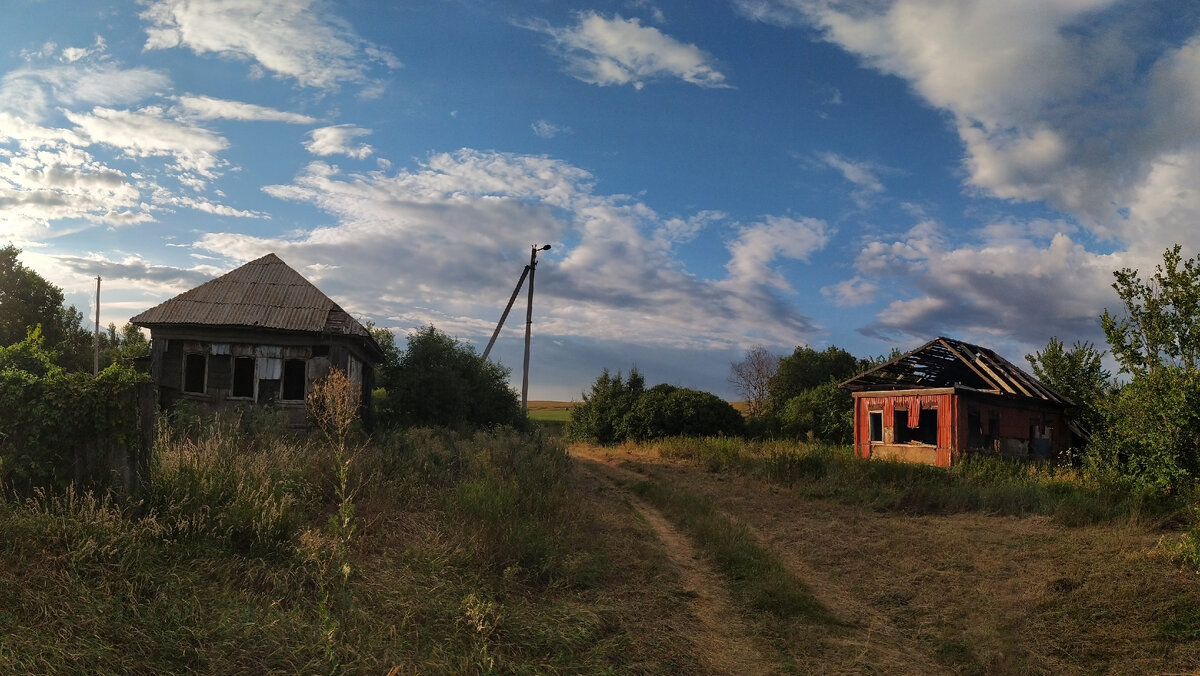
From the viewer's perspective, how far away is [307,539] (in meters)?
6.10

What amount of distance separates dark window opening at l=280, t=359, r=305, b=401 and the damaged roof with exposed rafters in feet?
61.5

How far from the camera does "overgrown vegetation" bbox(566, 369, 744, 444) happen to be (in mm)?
30062

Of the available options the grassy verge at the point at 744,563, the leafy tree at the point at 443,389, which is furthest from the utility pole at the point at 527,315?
the grassy verge at the point at 744,563

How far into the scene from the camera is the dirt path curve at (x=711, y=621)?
5902 mm

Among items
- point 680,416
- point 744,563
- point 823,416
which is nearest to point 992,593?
point 744,563

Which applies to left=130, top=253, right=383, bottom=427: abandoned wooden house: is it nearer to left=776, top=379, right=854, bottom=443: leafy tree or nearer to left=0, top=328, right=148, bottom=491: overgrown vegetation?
left=0, top=328, right=148, bottom=491: overgrown vegetation

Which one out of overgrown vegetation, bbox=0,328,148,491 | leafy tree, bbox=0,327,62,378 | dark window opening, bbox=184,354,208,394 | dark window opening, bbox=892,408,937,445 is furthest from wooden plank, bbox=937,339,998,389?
leafy tree, bbox=0,327,62,378

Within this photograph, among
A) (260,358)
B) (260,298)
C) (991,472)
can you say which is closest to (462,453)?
(260,358)

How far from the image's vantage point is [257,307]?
17.9 m

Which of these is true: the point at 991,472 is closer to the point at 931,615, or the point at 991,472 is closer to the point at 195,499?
the point at 931,615

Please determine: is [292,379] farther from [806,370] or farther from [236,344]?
[806,370]

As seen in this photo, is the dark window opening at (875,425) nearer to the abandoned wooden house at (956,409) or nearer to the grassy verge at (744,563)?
the abandoned wooden house at (956,409)

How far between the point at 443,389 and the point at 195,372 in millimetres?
7021

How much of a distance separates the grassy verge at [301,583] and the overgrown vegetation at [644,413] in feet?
70.2
